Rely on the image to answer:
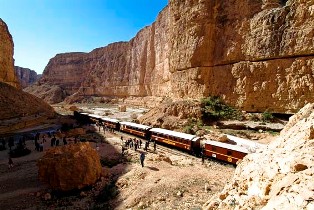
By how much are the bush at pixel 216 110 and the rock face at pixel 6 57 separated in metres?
49.8

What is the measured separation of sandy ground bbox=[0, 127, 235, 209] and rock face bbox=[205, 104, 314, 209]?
23.6 feet

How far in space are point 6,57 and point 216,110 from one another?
54266 millimetres

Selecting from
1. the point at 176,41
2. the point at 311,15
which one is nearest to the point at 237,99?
the point at 311,15

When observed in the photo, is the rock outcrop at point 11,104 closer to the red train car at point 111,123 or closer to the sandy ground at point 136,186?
the red train car at point 111,123

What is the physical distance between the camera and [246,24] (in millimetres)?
36938

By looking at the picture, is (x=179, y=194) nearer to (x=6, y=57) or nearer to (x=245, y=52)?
(x=245, y=52)

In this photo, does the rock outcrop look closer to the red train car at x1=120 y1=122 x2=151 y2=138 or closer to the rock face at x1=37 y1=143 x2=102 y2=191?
the red train car at x1=120 y1=122 x2=151 y2=138

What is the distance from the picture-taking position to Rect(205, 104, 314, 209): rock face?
15.5ft

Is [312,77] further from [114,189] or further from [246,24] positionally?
[114,189]

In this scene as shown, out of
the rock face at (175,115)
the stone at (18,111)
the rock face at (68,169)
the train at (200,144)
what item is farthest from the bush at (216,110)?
the stone at (18,111)

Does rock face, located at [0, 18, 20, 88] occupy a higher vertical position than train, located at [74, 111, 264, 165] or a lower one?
higher

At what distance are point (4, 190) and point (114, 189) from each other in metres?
8.49

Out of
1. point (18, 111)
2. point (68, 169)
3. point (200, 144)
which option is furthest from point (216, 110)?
point (18, 111)

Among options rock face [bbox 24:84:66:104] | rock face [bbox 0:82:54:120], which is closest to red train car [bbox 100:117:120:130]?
rock face [bbox 0:82:54:120]
